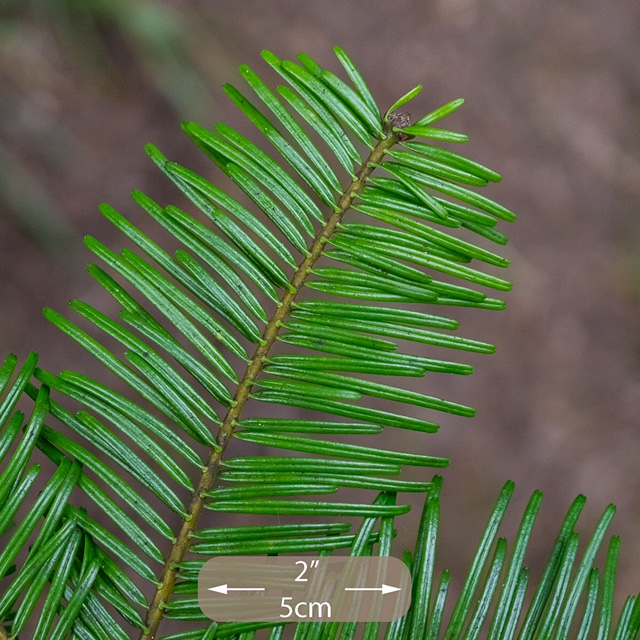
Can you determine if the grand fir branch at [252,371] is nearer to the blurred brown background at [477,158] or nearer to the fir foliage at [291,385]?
the fir foliage at [291,385]

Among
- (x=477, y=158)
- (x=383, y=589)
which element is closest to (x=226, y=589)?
(x=383, y=589)

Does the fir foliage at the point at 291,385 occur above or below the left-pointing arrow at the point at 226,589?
above

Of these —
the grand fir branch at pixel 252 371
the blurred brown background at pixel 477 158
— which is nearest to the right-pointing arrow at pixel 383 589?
the grand fir branch at pixel 252 371

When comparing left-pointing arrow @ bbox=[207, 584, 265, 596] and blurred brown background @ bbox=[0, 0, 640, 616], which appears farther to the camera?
blurred brown background @ bbox=[0, 0, 640, 616]

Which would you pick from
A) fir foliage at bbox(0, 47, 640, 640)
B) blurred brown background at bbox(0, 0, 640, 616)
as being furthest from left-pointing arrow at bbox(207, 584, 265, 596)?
blurred brown background at bbox(0, 0, 640, 616)

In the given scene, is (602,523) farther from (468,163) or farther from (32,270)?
(32,270)

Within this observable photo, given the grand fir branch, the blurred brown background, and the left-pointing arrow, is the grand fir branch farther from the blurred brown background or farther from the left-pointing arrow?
the blurred brown background

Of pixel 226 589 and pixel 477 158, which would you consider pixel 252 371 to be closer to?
pixel 226 589

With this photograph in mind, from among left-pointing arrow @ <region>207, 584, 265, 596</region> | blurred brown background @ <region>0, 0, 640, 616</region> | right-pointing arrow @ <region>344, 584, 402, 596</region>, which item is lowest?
left-pointing arrow @ <region>207, 584, 265, 596</region>
